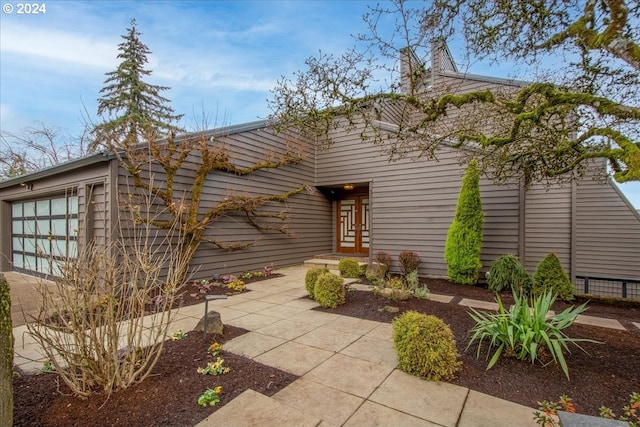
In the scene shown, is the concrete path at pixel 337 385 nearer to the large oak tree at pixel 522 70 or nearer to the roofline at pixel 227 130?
the large oak tree at pixel 522 70

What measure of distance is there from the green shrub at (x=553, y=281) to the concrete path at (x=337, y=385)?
91 cm

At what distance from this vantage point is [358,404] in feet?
7.30

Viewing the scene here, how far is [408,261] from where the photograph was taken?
25.1 feet

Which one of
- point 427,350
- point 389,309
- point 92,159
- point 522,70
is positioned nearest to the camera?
point 427,350

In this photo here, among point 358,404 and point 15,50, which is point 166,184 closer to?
point 15,50

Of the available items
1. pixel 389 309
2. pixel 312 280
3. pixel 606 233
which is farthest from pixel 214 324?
pixel 606 233

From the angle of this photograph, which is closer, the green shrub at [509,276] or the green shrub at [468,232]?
the green shrub at [509,276]

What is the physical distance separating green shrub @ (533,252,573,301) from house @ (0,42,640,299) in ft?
4.10

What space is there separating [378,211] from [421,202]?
126 centimetres

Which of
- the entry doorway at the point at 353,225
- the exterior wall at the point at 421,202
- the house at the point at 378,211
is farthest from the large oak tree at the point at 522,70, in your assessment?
the entry doorway at the point at 353,225

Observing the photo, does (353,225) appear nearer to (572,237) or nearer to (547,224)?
(547,224)

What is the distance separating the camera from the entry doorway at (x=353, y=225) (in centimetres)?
998

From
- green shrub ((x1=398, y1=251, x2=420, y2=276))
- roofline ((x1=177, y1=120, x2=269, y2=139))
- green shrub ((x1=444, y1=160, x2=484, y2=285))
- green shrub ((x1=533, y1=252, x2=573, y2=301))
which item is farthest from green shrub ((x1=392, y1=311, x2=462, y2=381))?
roofline ((x1=177, y1=120, x2=269, y2=139))

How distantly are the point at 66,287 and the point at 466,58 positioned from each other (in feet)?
16.7
